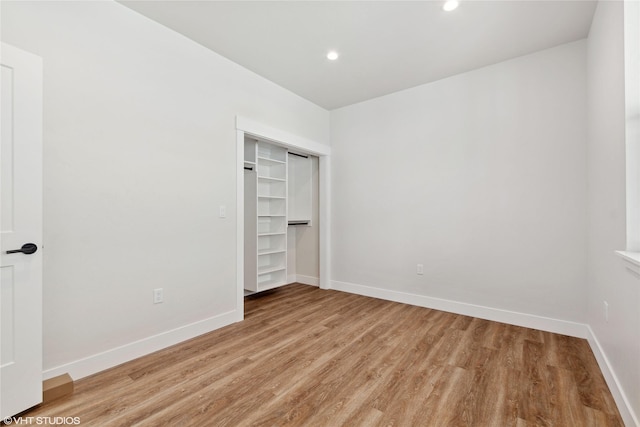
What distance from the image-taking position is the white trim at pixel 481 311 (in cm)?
270

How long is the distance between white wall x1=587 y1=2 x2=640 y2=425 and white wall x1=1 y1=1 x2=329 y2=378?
2947 mm

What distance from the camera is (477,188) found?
3.18 metres

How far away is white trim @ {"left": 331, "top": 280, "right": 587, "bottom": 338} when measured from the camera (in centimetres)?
270

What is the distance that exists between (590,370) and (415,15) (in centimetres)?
299

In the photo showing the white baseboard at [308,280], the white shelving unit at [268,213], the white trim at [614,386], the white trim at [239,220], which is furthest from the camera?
the white baseboard at [308,280]

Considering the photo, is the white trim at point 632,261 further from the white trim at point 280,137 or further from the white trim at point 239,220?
the white trim at point 280,137

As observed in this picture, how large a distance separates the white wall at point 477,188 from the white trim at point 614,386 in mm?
496

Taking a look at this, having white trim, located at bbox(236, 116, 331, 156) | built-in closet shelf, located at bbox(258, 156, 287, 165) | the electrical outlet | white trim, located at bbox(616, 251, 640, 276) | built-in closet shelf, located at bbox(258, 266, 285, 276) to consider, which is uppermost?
white trim, located at bbox(236, 116, 331, 156)

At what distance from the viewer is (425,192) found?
3553mm

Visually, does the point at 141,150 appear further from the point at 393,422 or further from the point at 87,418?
the point at 393,422

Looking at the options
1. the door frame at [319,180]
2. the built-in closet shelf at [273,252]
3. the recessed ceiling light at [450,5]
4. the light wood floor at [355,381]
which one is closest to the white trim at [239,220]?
the door frame at [319,180]

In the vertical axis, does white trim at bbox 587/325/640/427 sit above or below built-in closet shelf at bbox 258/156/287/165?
below

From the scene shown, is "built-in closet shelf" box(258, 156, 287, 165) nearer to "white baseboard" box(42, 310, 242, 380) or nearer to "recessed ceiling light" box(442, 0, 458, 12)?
"white baseboard" box(42, 310, 242, 380)

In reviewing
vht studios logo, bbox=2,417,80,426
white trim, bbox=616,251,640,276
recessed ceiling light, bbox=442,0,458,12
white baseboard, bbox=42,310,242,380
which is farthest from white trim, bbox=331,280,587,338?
vht studios logo, bbox=2,417,80,426
